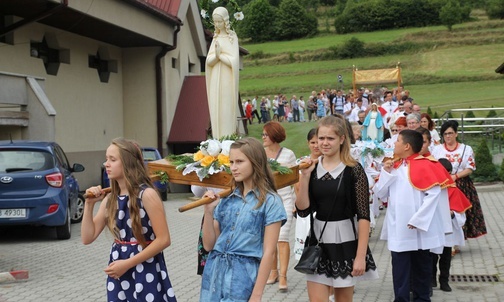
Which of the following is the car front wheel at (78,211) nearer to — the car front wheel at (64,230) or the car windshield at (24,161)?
the car front wheel at (64,230)

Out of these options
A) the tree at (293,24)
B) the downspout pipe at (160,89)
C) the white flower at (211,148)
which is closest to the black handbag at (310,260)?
the white flower at (211,148)

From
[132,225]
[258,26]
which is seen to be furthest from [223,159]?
[258,26]

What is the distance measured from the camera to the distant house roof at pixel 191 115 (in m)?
28.7

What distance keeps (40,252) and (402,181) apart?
7.47 metres

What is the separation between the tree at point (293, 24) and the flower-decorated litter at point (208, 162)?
11255cm

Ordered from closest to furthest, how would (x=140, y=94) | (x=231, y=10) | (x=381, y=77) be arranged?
(x=231, y=10)
(x=140, y=94)
(x=381, y=77)

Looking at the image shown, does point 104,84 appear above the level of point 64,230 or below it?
above

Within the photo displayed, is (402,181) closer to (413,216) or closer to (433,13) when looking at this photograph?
(413,216)

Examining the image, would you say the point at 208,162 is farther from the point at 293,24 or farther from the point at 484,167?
the point at 293,24

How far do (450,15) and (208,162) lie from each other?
331 feet

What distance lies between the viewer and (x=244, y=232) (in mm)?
5195

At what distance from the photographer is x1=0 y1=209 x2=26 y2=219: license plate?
1440 cm

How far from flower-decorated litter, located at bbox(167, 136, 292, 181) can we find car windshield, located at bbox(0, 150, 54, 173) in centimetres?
867

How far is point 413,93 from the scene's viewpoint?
63.5m
